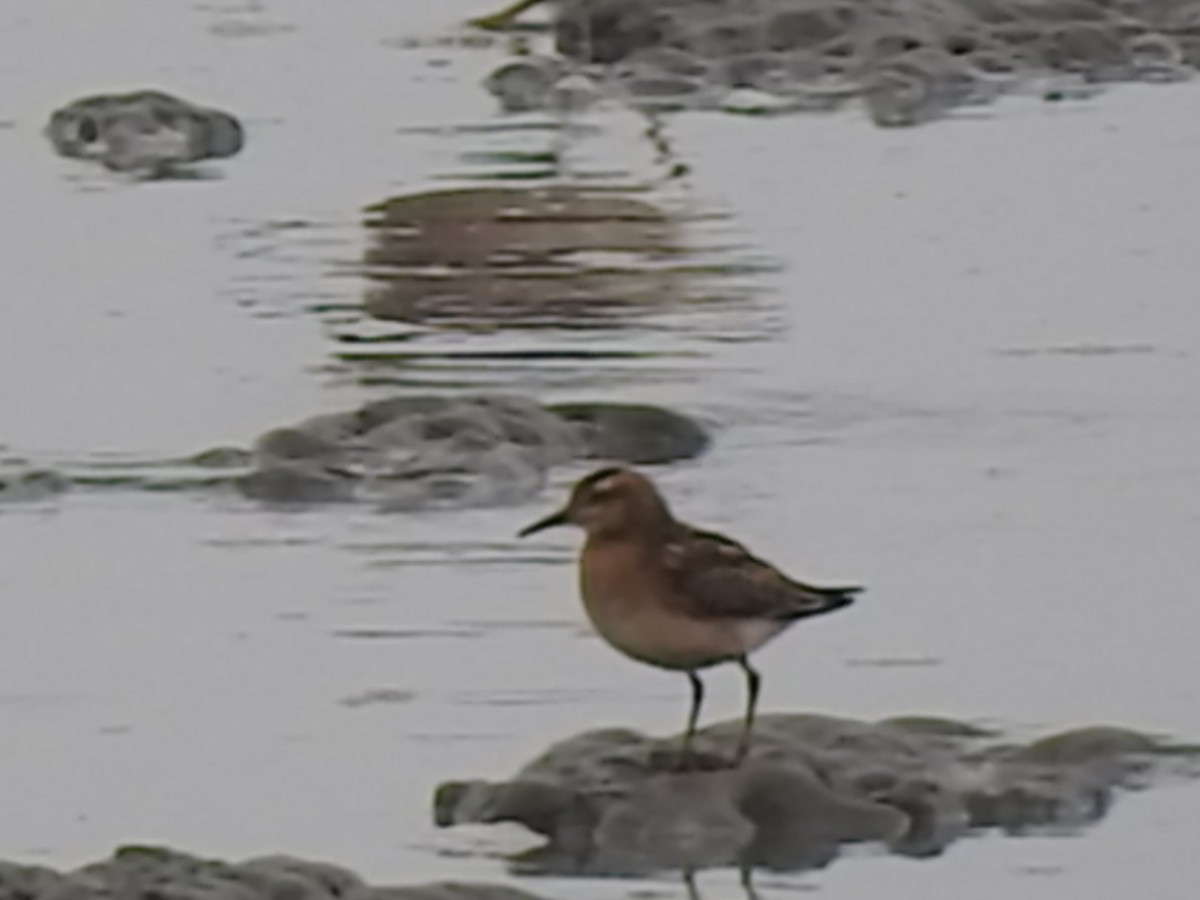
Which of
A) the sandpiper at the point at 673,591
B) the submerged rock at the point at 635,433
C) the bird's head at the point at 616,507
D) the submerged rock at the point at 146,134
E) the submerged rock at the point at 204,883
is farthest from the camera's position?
the submerged rock at the point at 146,134

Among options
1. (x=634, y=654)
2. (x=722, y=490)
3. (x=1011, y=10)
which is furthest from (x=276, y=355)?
(x=1011, y=10)

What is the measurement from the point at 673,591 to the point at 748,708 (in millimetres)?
213

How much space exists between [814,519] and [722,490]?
29cm

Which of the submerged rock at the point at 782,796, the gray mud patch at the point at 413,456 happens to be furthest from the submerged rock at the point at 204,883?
the gray mud patch at the point at 413,456

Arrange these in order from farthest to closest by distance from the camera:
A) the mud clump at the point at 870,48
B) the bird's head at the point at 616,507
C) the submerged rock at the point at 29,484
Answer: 1. the mud clump at the point at 870,48
2. the submerged rock at the point at 29,484
3. the bird's head at the point at 616,507

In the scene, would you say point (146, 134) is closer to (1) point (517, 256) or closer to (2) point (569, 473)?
(1) point (517, 256)

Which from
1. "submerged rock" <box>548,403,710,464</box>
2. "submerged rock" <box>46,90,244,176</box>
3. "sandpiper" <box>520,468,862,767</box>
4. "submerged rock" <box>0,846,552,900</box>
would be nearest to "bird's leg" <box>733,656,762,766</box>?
"sandpiper" <box>520,468,862,767</box>

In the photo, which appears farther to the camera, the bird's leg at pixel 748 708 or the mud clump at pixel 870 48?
the mud clump at pixel 870 48

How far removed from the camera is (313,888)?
6113mm

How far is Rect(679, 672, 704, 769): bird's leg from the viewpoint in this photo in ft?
21.8

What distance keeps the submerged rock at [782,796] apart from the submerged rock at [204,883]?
244mm

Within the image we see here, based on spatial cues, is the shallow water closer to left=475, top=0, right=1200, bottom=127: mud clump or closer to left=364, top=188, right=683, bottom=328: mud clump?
left=364, top=188, right=683, bottom=328: mud clump

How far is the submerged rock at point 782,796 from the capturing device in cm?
647

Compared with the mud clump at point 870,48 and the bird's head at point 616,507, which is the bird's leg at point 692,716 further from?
the mud clump at point 870,48
